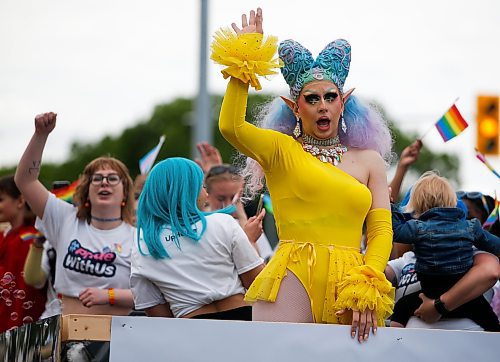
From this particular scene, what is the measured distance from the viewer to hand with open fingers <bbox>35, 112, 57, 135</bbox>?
17.9ft

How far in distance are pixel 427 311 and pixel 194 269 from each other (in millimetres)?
1251

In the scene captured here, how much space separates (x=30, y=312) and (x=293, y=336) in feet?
9.81

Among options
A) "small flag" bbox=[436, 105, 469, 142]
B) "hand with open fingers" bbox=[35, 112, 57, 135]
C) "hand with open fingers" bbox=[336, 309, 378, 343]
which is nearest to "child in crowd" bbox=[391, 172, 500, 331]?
"hand with open fingers" bbox=[336, 309, 378, 343]

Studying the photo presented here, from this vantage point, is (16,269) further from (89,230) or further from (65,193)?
(89,230)

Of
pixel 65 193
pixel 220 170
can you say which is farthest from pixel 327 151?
pixel 65 193

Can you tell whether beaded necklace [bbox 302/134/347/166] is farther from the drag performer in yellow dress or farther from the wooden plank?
the wooden plank

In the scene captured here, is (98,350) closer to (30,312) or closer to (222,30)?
(222,30)

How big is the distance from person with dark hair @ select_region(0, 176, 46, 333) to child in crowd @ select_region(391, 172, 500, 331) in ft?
8.38

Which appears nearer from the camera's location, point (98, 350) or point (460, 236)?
point (98, 350)

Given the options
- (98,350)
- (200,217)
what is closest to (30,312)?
(200,217)

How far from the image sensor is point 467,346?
421 centimetres

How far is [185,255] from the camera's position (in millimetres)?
4824

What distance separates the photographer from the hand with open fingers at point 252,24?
4.32 meters

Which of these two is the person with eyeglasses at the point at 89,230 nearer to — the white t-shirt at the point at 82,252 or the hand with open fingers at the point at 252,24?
the white t-shirt at the point at 82,252
